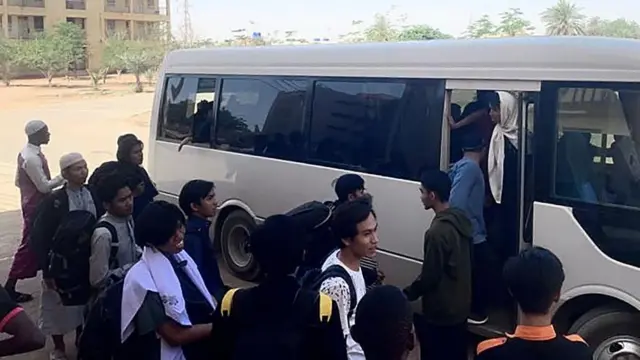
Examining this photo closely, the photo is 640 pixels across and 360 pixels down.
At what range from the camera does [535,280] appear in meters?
2.49

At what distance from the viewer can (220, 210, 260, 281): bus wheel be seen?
317 inches

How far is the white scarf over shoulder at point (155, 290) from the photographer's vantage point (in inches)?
120

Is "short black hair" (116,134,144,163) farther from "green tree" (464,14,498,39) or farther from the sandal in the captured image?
"green tree" (464,14,498,39)

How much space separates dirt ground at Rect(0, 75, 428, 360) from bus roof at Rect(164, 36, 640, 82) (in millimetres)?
2247

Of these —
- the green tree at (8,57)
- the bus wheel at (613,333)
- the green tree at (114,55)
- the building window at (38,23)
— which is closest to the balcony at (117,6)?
the building window at (38,23)

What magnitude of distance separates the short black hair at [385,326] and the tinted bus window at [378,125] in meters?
3.73

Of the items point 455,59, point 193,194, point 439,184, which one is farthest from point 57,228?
point 455,59

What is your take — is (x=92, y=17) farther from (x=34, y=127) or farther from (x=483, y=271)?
(x=483, y=271)

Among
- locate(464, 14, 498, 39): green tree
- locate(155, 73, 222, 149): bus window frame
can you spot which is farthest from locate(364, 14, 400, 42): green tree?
locate(155, 73, 222, 149): bus window frame

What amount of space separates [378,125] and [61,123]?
24.9 meters

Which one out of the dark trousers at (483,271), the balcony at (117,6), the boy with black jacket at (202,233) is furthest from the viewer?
the balcony at (117,6)

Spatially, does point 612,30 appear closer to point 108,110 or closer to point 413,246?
point 108,110

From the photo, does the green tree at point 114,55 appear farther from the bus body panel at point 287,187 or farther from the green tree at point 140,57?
the bus body panel at point 287,187

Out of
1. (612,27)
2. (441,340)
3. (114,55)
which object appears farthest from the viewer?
(114,55)
